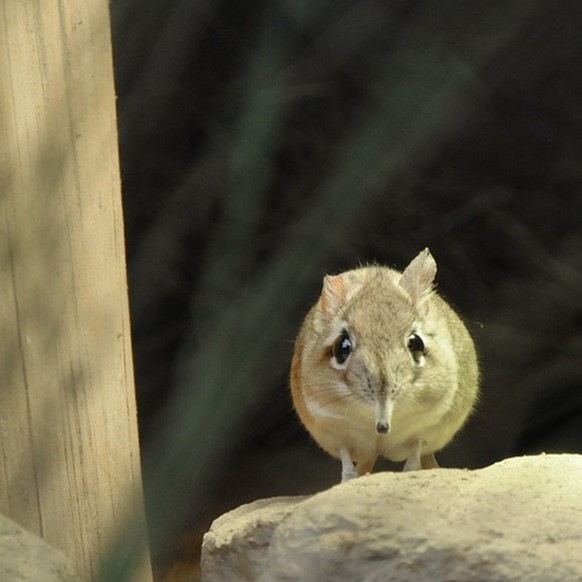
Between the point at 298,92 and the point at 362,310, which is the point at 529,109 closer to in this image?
the point at 298,92

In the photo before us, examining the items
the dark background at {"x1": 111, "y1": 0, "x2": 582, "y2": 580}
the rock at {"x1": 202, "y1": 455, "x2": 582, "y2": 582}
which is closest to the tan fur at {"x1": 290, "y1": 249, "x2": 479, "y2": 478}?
the dark background at {"x1": 111, "y1": 0, "x2": 582, "y2": 580}

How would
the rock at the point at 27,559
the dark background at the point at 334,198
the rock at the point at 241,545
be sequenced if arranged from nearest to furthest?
1. the rock at the point at 27,559
2. the rock at the point at 241,545
3. the dark background at the point at 334,198

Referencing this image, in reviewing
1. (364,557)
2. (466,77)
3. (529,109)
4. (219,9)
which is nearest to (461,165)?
(529,109)

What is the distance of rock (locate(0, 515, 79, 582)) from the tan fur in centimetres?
89

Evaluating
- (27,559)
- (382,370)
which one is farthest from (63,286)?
(382,370)

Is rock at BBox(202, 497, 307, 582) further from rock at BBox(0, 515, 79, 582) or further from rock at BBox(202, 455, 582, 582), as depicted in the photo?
rock at BBox(0, 515, 79, 582)

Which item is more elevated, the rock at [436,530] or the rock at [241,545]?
the rock at [241,545]

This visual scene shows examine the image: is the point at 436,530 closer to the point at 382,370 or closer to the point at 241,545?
the point at 241,545

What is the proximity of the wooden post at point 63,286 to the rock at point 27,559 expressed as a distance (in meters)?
0.09

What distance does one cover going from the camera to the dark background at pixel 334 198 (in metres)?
4.29

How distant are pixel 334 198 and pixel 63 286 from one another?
78 centimetres

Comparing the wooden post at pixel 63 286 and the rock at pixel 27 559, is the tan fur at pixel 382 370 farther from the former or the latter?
the rock at pixel 27 559

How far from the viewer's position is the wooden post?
3314mm

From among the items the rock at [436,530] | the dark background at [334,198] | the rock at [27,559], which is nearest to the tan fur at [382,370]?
the dark background at [334,198]
